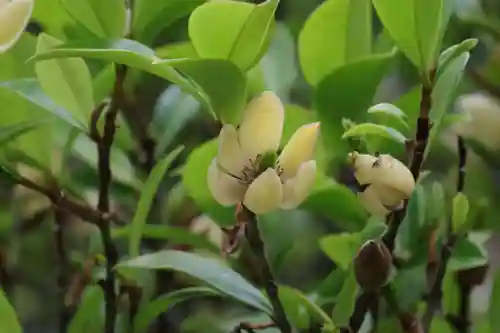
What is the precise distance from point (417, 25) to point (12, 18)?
0.18 metres

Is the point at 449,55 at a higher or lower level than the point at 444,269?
higher

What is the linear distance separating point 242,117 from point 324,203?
106 mm

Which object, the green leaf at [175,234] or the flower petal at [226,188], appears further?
the green leaf at [175,234]

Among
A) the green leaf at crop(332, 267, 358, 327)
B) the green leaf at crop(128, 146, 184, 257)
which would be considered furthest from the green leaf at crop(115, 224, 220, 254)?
the green leaf at crop(332, 267, 358, 327)

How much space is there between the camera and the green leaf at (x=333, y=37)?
43 centimetres

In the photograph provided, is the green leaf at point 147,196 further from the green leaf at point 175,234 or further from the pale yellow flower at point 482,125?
the pale yellow flower at point 482,125

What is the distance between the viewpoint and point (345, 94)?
421 mm

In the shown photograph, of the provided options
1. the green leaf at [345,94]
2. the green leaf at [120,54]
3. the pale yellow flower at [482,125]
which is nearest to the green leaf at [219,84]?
the green leaf at [120,54]

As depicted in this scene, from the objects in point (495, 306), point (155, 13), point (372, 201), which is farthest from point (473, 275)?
point (155, 13)

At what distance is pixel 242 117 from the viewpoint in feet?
1.09

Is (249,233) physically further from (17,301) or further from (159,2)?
(17,301)

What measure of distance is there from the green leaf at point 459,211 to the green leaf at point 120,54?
15 cm

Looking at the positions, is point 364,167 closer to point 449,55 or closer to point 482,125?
point 449,55

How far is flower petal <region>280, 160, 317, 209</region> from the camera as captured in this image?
0.33m
